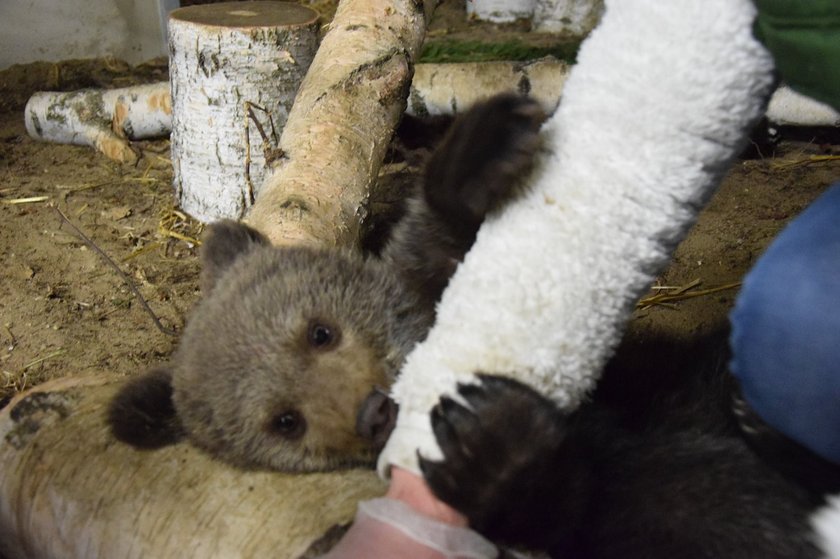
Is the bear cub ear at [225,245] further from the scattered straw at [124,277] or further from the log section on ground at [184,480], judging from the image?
the scattered straw at [124,277]

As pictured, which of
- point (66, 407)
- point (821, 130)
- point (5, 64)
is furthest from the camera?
point (5, 64)

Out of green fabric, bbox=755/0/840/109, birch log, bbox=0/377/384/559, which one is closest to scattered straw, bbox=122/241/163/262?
birch log, bbox=0/377/384/559

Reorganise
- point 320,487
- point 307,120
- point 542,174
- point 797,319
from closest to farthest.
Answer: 1. point 797,319
2. point 542,174
3. point 320,487
4. point 307,120

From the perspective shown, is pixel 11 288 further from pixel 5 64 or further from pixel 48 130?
pixel 5 64

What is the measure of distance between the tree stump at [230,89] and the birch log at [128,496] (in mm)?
→ 2207

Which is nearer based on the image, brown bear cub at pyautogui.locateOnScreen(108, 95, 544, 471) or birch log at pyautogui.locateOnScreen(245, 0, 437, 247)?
brown bear cub at pyautogui.locateOnScreen(108, 95, 544, 471)

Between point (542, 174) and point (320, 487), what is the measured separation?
1.13 m

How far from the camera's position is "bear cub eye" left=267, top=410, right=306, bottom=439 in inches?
98.6

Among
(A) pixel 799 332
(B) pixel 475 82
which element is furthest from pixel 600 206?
(B) pixel 475 82

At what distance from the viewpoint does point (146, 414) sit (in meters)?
2.55

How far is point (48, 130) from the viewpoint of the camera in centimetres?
632

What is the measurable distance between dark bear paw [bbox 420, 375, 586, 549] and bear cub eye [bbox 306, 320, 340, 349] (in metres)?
0.87

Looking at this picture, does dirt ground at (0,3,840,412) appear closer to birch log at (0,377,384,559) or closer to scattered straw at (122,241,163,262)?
scattered straw at (122,241,163,262)

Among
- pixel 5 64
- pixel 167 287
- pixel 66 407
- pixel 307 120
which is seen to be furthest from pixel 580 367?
pixel 5 64
